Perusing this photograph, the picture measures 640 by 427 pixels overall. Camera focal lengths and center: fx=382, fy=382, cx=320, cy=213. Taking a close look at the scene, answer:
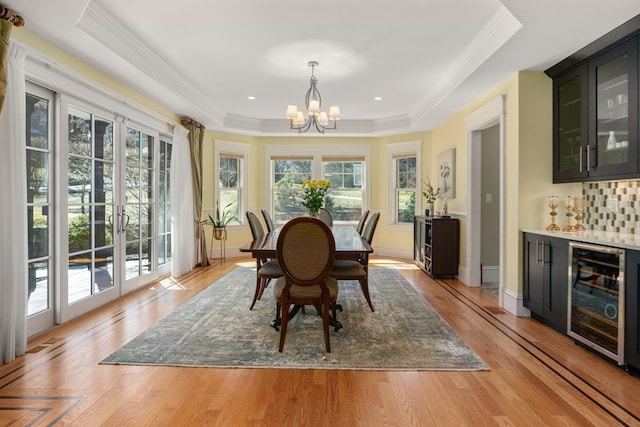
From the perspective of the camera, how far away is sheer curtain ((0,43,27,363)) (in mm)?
2566

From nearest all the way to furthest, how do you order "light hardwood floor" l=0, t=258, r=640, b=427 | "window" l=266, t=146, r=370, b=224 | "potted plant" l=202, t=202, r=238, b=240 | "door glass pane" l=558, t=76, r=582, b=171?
"light hardwood floor" l=0, t=258, r=640, b=427 → "door glass pane" l=558, t=76, r=582, b=171 → "potted plant" l=202, t=202, r=238, b=240 → "window" l=266, t=146, r=370, b=224

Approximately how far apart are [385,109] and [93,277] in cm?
472

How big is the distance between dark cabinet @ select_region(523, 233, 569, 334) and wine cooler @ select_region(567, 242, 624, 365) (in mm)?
104

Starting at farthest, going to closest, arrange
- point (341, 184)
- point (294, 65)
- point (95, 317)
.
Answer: point (341, 184), point (294, 65), point (95, 317)

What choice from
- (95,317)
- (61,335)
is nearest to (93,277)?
(95,317)

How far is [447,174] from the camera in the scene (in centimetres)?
588

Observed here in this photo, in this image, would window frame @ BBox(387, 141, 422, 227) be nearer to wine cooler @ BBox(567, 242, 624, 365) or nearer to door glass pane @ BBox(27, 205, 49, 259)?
wine cooler @ BBox(567, 242, 624, 365)

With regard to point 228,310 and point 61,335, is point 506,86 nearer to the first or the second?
point 228,310

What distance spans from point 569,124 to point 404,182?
3.99 meters

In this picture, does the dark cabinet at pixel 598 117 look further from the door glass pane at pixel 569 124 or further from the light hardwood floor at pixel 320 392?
the light hardwood floor at pixel 320 392

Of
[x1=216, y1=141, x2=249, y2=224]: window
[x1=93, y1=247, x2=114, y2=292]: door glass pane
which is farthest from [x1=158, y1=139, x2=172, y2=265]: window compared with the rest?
[x1=216, y1=141, x2=249, y2=224]: window

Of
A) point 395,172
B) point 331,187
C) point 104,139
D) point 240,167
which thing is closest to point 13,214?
point 104,139

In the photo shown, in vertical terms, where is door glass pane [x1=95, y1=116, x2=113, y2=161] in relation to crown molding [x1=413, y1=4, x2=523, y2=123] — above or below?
below

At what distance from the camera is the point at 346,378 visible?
7.71 feet
